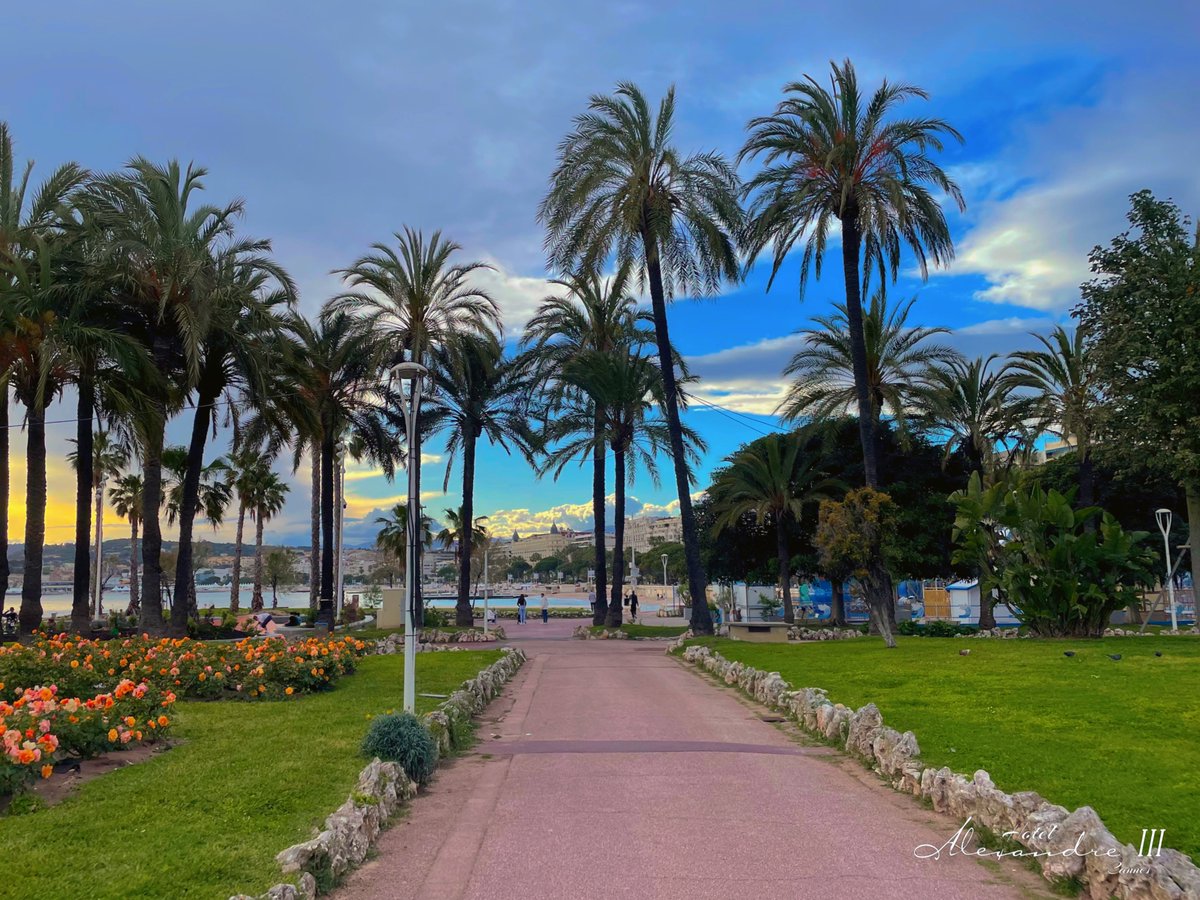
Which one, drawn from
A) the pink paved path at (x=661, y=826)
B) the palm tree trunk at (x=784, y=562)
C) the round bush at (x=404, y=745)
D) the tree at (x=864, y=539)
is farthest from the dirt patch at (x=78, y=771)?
the palm tree trunk at (x=784, y=562)

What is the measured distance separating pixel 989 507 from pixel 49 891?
2245 centimetres

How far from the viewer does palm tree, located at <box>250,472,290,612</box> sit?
52875mm

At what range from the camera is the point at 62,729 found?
26.7 ft

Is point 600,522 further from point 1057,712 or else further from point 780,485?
point 1057,712

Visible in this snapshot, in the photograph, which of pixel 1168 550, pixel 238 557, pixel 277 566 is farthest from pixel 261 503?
pixel 1168 550

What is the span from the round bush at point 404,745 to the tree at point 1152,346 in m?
21.3

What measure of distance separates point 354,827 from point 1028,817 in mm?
4532

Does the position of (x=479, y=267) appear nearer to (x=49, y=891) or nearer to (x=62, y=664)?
(x=62, y=664)

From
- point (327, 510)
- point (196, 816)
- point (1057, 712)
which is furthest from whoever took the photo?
point (327, 510)

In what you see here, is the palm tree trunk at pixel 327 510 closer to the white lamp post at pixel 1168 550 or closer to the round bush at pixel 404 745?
the round bush at pixel 404 745

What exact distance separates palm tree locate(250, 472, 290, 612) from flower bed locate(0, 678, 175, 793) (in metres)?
42.5

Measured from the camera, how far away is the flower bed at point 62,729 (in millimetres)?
6812

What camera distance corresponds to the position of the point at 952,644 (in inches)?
868

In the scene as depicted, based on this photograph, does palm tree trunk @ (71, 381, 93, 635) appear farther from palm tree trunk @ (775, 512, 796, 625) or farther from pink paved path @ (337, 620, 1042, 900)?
palm tree trunk @ (775, 512, 796, 625)
